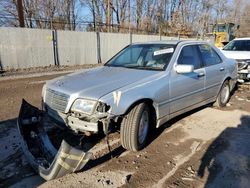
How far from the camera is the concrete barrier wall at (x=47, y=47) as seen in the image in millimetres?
13180

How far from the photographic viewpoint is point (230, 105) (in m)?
6.54

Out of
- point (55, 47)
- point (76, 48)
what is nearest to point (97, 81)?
point (55, 47)

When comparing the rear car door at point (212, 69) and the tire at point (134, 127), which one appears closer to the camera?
the tire at point (134, 127)

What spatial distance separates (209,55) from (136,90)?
272cm

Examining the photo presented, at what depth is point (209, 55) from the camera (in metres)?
5.48

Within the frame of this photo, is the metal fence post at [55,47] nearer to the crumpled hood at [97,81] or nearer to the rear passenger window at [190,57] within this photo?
the crumpled hood at [97,81]

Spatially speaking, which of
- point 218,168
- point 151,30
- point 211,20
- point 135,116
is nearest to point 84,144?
point 135,116

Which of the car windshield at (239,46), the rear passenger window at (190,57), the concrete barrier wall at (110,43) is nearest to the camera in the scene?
the rear passenger window at (190,57)

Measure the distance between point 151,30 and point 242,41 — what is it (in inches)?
952

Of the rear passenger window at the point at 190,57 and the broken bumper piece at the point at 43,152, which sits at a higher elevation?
the rear passenger window at the point at 190,57

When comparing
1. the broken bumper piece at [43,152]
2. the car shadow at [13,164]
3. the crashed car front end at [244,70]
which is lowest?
the car shadow at [13,164]

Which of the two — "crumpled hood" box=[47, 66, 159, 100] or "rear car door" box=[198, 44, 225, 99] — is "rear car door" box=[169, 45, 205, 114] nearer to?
"rear car door" box=[198, 44, 225, 99]

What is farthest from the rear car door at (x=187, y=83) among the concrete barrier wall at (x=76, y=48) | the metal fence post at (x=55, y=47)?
the concrete barrier wall at (x=76, y=48)

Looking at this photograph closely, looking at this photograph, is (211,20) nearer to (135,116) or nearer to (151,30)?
(151,30)
